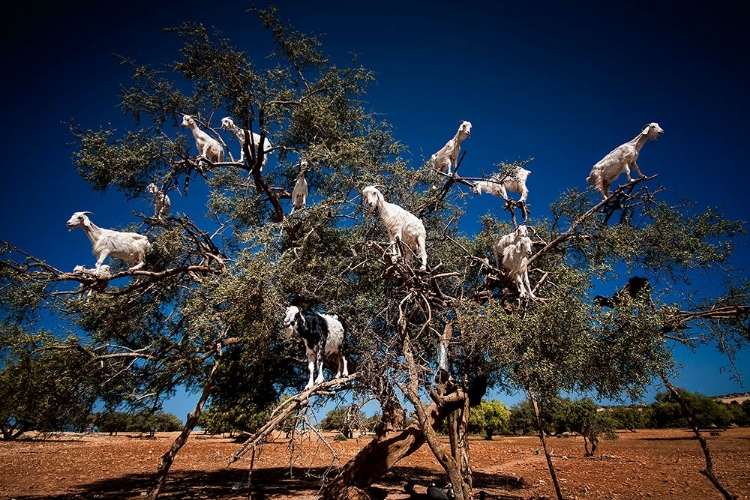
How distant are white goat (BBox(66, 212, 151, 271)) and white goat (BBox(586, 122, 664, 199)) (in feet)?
36.2

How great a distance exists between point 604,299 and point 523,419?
4303 cm

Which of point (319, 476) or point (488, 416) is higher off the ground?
point (488, 416)

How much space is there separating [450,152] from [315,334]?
6.08m

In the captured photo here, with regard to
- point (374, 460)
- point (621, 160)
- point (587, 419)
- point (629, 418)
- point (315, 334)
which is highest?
point (621, 160)

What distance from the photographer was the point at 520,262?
8633 mm

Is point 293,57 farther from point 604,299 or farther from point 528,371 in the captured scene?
point 604,299

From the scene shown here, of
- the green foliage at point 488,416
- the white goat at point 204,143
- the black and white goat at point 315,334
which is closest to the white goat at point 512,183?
the black and white goat at point 315,334

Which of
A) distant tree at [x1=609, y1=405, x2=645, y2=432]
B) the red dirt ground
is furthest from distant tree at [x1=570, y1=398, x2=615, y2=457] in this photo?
distant tree at [x1=609, y1=405, x2=645, y2=432]

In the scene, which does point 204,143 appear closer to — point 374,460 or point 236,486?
point 374,460

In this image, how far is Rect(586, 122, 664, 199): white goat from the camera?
8.73 m

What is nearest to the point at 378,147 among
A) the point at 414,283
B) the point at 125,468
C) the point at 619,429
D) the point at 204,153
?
the point at 204,153

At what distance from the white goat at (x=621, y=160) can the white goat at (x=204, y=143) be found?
10206 millimetres

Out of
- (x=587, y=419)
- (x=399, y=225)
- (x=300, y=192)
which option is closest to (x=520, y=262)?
(x=399, y=225)

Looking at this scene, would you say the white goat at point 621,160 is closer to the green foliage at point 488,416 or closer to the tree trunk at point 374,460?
the tree trunk at point 374,460
